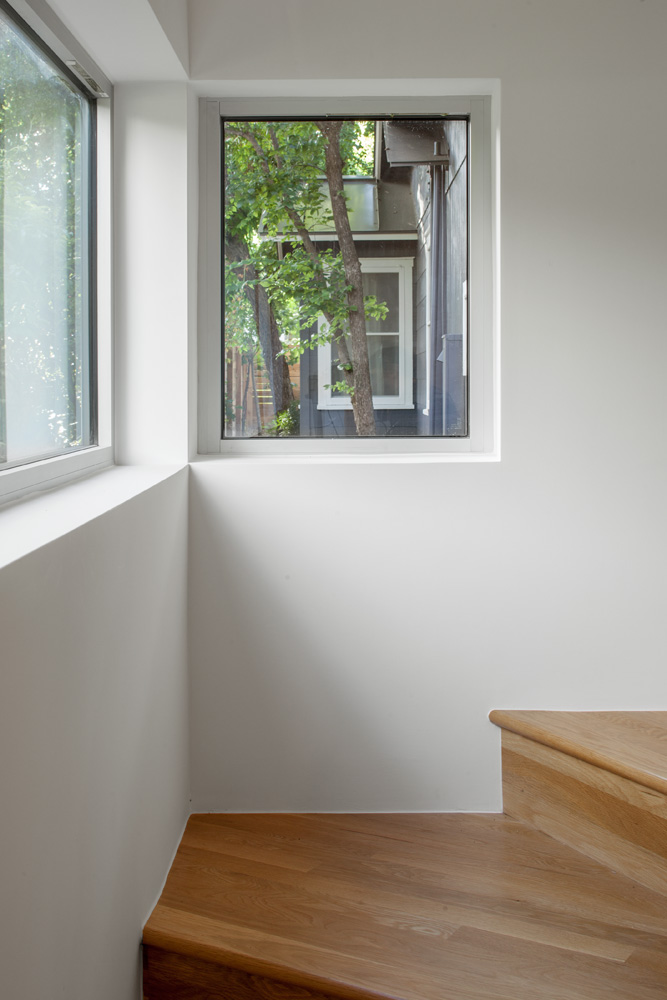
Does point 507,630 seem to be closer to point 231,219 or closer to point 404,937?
point 404,937

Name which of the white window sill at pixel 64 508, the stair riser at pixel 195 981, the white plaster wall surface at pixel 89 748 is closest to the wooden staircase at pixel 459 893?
the stair riser at pixel 195 981

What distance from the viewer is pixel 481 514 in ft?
6.81

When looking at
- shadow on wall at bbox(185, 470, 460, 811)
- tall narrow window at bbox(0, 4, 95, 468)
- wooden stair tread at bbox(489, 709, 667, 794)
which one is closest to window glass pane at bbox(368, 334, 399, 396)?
shadow on wall at bbox(185, 470, 460, 811)

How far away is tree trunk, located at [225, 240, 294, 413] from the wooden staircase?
102 centimetres

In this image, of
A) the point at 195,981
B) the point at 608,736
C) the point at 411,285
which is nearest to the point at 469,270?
the point at 411,285

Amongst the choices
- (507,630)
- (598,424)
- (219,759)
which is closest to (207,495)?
(219,759)

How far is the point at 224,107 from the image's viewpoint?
7.12 feet

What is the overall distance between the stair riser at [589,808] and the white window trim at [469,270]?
0.77 metres

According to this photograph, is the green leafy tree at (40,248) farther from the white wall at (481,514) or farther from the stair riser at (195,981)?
the stair riser at (195,981)

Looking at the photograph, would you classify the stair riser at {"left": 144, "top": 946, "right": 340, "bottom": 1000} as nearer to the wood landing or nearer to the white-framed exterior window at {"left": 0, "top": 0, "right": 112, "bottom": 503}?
the wood landing

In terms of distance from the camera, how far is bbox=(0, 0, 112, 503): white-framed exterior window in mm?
1389

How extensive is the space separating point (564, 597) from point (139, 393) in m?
1.19

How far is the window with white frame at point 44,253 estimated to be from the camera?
1.38 metres

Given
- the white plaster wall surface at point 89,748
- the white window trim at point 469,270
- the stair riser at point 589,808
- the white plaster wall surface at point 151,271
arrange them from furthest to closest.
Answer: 1. the white window trim at point 469,270
2. the white plaster wall surface at point 151,271
3. the stair riser at point 589,808
4. the white plaster wall surface at point 89,748
